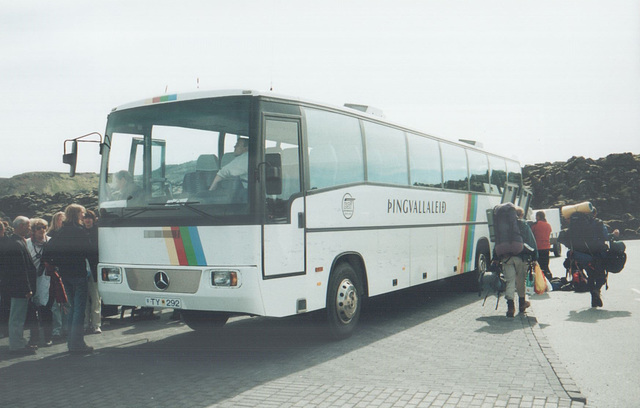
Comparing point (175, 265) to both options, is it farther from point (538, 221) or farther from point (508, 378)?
point (538, 221)

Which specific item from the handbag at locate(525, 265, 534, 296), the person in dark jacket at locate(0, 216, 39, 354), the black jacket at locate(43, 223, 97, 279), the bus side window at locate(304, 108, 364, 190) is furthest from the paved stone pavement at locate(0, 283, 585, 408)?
the bus side window at locate(304, 108, 364, 190)

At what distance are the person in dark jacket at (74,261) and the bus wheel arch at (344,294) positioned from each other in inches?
125

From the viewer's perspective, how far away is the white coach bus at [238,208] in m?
7.19

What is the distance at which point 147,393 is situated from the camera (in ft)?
19.9

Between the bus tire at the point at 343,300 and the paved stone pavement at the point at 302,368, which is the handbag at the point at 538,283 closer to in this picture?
the paved stone pavement at the point at 302,368

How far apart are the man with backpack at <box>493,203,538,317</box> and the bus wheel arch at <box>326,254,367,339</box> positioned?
9.73 feet

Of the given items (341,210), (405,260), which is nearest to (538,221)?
(405,260)

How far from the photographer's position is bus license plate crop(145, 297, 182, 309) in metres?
7.37

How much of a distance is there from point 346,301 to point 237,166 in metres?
2.62

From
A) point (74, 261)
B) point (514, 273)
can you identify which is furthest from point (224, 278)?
point (514, 273)

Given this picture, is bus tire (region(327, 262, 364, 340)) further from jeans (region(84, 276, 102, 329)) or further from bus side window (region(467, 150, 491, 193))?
bus side window (region(467, 150, 491, 193))

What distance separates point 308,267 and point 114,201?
2591 millimetres

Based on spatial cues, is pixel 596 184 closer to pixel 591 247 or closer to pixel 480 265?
pixel 480 265

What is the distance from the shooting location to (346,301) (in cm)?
870
